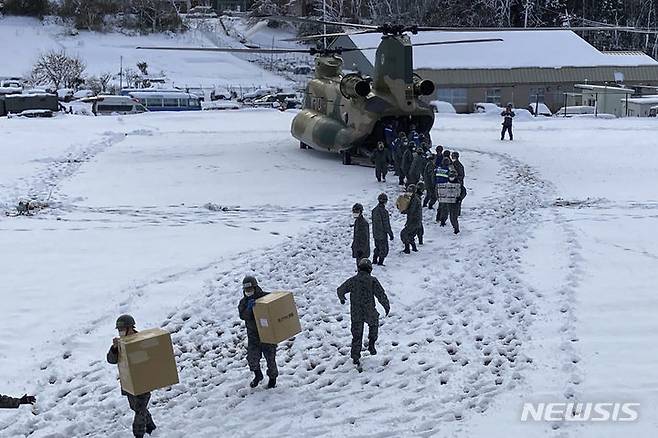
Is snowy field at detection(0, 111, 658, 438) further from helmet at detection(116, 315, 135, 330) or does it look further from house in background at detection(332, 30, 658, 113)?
house in background at detection(332, 30, 658, 113)

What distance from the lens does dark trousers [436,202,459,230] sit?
15008 mm

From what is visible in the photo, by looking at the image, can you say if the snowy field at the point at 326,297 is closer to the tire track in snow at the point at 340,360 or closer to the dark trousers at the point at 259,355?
the tire track in snow at the point at 340,360

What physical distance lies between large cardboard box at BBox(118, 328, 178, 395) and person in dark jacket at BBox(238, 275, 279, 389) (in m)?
1.10

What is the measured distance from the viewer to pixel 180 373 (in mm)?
9047

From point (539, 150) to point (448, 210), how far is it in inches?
486

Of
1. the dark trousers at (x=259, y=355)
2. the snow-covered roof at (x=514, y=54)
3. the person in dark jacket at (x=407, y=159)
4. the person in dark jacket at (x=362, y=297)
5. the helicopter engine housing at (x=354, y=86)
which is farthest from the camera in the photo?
the snow-covered roof at (x=514, y=54)

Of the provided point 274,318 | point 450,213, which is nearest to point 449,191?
point 450,213

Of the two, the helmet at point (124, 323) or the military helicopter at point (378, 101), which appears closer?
the helmet at point (124, 323)

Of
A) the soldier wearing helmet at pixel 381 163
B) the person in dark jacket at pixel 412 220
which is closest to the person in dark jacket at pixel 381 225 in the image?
the person in dark jacket at pixel 412 220

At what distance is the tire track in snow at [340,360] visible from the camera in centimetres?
785

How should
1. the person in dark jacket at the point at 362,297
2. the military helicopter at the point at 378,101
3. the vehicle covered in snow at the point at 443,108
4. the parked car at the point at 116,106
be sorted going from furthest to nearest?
the parked car at the point at 116,106
the vehicle covered in snow at the point at 443,108
the military helicopter at the point at 378,101
the person in dark jacket at the point at 362,297

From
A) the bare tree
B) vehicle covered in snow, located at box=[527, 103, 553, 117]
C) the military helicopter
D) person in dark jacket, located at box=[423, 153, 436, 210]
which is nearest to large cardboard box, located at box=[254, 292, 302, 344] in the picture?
person in dark jacket, located at box=[423, 153, 436, 210]

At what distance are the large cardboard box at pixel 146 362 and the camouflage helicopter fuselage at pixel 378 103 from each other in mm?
15724

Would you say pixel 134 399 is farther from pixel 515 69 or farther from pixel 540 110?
pixel 515 69
